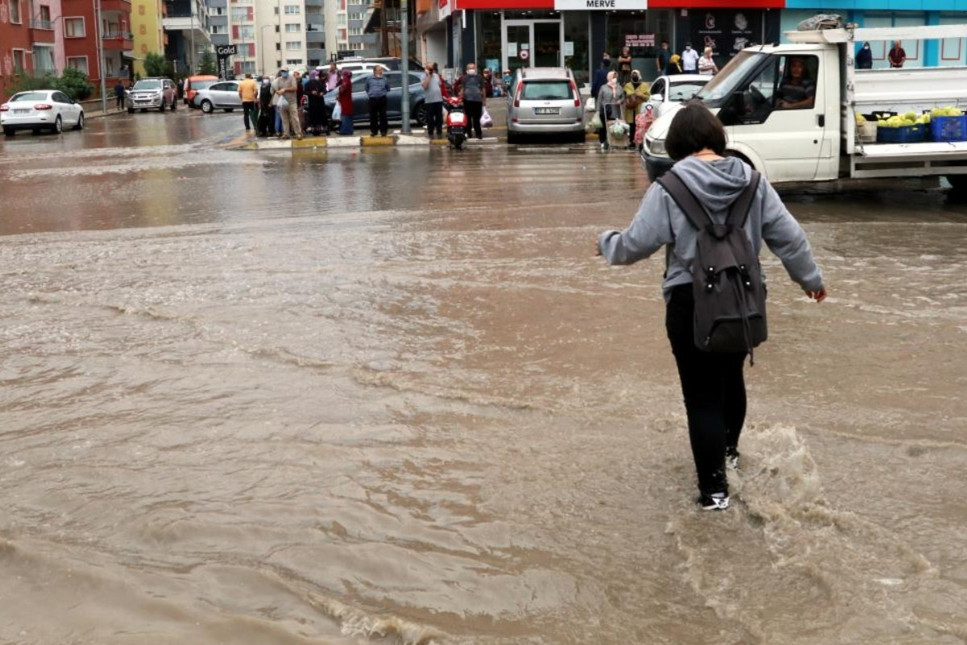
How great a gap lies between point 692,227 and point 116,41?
262ft

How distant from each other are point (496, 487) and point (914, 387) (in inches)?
105

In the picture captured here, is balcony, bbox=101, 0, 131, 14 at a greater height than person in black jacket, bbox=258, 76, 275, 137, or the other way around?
balcony, bbox=101, 0, 131, 14

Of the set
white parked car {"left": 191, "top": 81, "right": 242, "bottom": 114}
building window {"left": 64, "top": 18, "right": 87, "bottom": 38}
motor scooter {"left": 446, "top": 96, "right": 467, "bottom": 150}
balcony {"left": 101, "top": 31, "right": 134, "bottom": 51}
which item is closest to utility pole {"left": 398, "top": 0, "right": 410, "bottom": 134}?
motor scooter {"left": 446, "top": 96, "right": 467, "bottom": 150}

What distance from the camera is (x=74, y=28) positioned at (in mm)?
69438

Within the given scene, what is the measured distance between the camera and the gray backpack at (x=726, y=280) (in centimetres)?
438

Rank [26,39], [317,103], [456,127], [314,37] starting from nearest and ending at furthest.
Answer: [456,127]
[317,103]
[26,39]
[314,37]

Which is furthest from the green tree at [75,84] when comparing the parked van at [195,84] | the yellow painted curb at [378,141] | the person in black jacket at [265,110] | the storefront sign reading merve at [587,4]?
the yellow painted curb at [378,141]

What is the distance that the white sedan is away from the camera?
35.9 metres

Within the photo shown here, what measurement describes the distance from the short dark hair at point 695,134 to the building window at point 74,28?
228 ft

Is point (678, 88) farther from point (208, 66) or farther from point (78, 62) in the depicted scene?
point (208, 66)

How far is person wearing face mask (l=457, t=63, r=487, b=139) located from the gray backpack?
20745 millimetres

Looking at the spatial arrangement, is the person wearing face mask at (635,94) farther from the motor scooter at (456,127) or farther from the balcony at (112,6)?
the balcony at (112,6)

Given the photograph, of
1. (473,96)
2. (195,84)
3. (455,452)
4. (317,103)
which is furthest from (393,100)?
(195,84)

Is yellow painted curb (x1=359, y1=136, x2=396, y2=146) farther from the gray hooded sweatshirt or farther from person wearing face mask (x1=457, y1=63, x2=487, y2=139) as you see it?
the gray hooded sweatshirt
